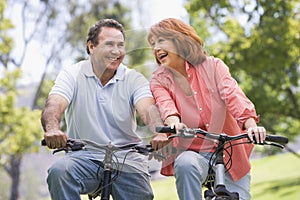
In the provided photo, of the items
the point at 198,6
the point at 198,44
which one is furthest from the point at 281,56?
the point at 198,44

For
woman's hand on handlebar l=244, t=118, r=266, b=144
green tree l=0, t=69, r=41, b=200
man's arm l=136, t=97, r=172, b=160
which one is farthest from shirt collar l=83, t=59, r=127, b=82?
green tree l=0, t=69, r=41, b=200

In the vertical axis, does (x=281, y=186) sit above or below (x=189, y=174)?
above

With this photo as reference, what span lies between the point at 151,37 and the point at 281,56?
10873 mm

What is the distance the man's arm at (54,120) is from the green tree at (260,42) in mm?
9377

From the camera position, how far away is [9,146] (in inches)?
725

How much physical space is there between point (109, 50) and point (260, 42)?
412 inches

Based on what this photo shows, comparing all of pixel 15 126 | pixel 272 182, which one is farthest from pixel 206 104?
pixel 272 182

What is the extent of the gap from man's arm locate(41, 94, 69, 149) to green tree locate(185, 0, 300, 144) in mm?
9377

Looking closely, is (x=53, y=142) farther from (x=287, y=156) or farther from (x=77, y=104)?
(x=287, y=156)

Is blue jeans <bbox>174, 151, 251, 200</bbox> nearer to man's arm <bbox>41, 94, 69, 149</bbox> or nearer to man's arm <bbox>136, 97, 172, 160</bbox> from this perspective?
man's arm <bbox>136, 97, 172, 160</bbox>

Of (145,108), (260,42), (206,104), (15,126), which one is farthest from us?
(15,126)

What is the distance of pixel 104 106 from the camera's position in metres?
4.24

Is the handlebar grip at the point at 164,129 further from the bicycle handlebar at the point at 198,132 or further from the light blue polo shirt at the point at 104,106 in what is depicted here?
the light blue polo shirt at the point at 104,106

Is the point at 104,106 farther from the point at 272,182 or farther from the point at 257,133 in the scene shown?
the point at 272,182
